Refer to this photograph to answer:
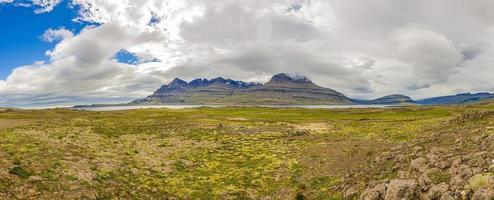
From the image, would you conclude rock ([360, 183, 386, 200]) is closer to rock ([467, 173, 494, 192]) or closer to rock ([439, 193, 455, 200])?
rock ([439, 193, 455, 200])

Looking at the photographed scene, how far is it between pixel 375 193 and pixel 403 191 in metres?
2.18

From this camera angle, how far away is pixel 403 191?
2445 cm

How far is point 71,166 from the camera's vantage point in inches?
1357

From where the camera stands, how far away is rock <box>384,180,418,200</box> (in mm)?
24094

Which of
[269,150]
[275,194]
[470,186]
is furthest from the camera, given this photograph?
[269,150]

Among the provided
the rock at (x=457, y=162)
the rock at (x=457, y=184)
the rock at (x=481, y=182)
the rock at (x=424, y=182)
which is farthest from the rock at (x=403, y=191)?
the rock at (x=457, y=162)

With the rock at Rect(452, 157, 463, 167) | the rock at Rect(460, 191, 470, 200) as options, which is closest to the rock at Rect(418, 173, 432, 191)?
the rock at Rect(452, 157, 463, 167)

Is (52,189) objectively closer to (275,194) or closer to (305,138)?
(275,194)

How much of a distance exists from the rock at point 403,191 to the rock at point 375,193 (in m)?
0.84

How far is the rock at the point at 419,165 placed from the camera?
28.0 meters

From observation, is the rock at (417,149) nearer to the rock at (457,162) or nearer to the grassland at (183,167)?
the grassland at (183,167)

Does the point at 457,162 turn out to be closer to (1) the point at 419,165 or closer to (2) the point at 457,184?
(1) the point at 419,165

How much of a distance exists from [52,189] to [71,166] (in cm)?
654

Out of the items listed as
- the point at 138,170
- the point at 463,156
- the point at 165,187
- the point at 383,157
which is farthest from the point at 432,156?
the point at 138,170
